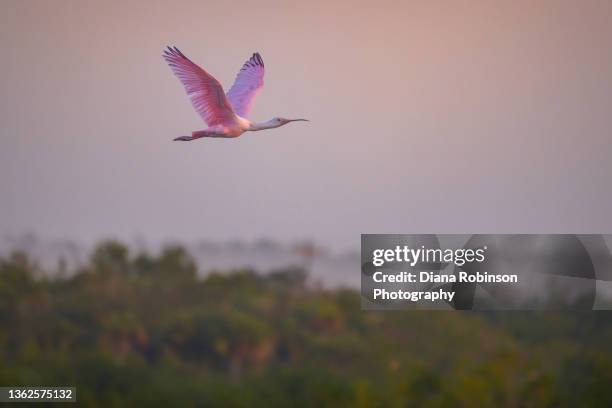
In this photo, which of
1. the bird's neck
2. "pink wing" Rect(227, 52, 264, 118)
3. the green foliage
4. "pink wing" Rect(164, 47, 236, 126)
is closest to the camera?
"pink wing" Rect(164, 47, 236, 126)

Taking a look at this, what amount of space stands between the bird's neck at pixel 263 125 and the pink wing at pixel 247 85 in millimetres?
276

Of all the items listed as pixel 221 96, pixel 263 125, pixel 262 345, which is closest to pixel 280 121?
pixel 263 125

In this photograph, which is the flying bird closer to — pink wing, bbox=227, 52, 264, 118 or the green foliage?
pink wing, bbox=227, 52, 264, 118

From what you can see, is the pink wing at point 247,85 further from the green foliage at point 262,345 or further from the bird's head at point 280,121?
the green foliage at point 262,345

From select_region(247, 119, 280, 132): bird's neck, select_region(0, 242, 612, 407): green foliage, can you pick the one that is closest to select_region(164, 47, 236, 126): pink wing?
select_region(247, 119, 280, 132): bird's neck

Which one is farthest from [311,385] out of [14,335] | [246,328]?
[14,335]

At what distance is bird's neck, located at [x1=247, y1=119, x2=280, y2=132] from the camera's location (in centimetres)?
1936

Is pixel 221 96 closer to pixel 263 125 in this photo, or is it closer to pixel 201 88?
pixel 201 88

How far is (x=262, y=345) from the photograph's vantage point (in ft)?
130

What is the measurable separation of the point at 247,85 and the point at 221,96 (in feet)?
7.48

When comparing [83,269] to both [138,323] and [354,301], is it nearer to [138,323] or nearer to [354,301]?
[138,323]

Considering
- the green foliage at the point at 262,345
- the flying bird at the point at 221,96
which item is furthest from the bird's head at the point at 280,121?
the green foliage at the point at 262,345

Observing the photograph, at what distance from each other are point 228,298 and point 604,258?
1359 cm

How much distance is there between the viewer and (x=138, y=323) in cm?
4025
